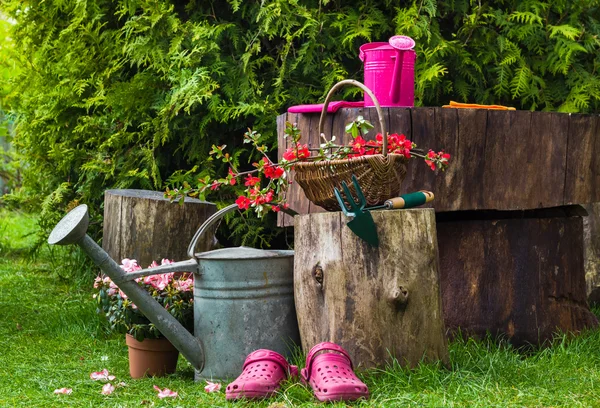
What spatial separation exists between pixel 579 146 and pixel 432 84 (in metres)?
1.05

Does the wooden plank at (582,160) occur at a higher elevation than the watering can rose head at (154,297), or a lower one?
higher

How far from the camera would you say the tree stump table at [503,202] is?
3.47 meters

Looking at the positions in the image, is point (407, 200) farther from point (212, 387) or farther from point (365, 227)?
point (212, 387)

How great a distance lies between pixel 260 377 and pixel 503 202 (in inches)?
59.6

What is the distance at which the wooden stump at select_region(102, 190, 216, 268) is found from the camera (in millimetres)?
4301

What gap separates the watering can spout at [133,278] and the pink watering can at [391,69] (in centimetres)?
111

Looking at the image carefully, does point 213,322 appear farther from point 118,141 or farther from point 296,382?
point 118,141

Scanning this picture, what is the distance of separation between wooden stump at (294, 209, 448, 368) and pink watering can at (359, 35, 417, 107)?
2.29ft

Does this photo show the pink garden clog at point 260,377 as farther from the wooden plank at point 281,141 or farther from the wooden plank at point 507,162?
the wooden plank at point 507,162

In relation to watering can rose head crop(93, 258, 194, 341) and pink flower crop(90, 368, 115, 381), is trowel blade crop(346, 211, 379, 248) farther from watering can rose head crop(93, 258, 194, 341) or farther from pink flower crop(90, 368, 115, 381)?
pink flower crop(90, 368, 115, 381)

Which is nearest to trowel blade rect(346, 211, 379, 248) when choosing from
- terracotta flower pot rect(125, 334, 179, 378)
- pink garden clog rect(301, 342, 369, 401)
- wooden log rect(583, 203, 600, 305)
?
pink garden clog rect(301, 342, 369, 401)

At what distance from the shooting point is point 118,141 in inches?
208

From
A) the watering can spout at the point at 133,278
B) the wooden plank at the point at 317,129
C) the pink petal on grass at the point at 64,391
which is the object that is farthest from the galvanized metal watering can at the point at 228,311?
the wooden plank at the point at 317,129

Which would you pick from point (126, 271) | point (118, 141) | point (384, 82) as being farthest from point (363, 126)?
point (118, 141)
